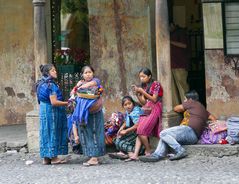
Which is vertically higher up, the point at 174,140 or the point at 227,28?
the point at 227,28

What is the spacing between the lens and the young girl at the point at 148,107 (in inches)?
413

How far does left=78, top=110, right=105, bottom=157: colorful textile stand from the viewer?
10.1 m

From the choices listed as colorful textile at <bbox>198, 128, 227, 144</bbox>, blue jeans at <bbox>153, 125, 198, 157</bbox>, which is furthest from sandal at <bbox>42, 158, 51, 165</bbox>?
colorful textile at <bbox>198, 128, 227, 144</bbox>

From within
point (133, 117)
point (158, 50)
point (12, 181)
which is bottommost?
point (12, 181)

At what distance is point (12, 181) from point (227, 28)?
4335 millimetres

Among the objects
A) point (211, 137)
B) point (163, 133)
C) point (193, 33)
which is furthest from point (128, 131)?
point (193, 33)

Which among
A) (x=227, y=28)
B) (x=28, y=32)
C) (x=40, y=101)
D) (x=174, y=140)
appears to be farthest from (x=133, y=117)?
(x=28, y=32)

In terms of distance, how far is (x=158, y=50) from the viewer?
425 inches

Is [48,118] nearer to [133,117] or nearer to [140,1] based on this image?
[133,117]

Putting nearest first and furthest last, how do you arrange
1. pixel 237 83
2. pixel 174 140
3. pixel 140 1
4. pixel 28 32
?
pixel 174 140, pixel 237 83, pixel 140 1, pixel 28 32

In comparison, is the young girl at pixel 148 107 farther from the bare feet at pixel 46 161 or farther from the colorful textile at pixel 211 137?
the bare feet at pixel 46 161

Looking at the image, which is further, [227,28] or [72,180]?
[227,28]

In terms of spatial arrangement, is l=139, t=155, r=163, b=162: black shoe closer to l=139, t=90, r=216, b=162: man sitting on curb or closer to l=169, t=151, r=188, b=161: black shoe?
l=139, t=90, r=216, b=162: man sitting on curb

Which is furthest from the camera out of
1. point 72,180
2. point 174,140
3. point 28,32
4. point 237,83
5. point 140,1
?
point 28,32
